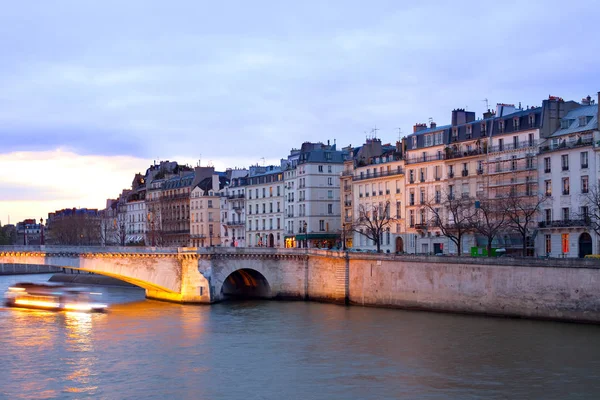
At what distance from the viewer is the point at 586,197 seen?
179 feet

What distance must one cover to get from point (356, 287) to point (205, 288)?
407 inches

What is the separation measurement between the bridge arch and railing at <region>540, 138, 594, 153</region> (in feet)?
70.8

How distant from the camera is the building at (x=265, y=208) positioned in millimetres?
88125

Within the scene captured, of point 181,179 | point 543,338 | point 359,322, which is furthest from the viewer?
point 181,179

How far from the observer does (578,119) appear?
5744cm

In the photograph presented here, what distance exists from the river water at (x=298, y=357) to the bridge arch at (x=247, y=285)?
12.6m

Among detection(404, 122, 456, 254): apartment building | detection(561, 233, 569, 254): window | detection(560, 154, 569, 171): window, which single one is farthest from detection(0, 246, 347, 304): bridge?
detection(560, 154, 569, 171): window

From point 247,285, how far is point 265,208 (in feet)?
77.4

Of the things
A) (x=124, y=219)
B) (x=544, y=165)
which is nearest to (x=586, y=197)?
(x=544, y=165)

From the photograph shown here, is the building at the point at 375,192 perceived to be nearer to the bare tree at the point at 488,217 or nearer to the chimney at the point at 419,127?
the chimney at the point at 419,127

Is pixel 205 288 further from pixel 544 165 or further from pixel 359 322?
pixel 544 165

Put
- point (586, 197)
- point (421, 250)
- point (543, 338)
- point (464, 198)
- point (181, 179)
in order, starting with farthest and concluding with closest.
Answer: point (181, 179) < point (421, 250) < point (464, 198) < point (586, 197) < point (543, 338)

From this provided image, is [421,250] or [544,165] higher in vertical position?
[544,165]

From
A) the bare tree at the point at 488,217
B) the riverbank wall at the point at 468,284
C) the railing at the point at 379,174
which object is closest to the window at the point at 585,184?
the bare tree at the point at 488,217
